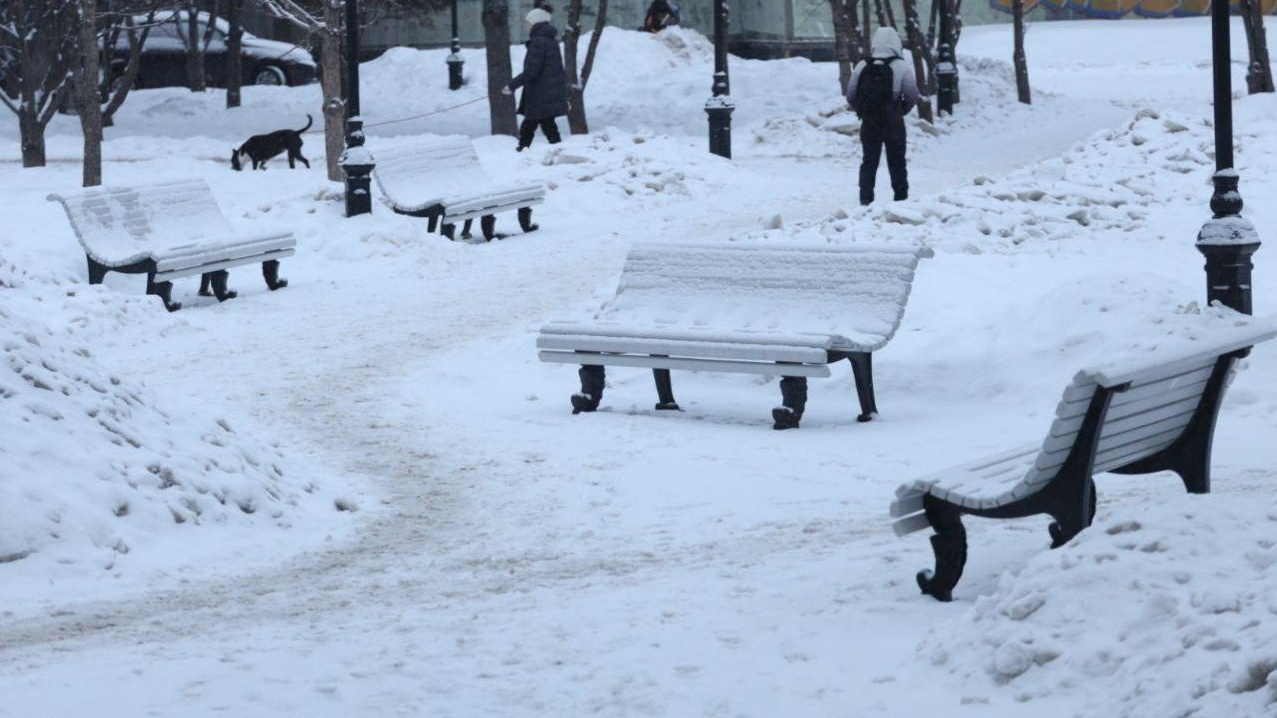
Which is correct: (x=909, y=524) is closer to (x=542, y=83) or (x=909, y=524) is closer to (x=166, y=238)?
(x=166, y=238)

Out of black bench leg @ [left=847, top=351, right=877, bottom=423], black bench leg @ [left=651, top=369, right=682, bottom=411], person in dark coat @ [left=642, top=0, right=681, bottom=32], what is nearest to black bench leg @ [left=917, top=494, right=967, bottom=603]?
black bench leg @ [left=847, top=351, right=877, bottom=423]

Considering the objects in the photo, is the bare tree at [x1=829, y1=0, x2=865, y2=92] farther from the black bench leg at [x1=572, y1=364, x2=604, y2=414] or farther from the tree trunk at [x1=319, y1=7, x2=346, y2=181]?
the black bench leg at [x1=572, y1=364, x2=604, y2=414]

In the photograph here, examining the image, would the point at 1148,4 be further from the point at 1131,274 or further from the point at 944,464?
the point at 944,464

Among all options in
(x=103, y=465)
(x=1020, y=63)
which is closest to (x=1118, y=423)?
(x=103, y=465)

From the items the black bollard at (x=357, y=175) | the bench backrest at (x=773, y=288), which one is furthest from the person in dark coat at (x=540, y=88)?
the bench backrest at (x=773, y=288)

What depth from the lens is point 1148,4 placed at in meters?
46.8

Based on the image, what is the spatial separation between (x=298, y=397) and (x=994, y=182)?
7.86 metres

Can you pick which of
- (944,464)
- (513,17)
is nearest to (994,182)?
(944,464)

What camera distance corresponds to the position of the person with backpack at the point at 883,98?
57.2 ft

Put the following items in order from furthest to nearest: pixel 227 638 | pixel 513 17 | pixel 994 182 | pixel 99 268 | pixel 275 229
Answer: pixel 513 17
pixel 994 182
pixel 275 229
pixel 99 268
pixel 227 638

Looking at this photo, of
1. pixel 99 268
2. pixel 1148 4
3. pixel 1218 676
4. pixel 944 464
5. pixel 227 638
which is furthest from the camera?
pixel 1148 4

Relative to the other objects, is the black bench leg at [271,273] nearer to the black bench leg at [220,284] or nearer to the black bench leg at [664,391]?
the black bench leg at [220,284]

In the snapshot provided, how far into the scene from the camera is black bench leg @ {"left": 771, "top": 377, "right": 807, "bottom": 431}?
10.2m

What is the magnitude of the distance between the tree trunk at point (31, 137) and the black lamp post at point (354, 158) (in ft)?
28.0
